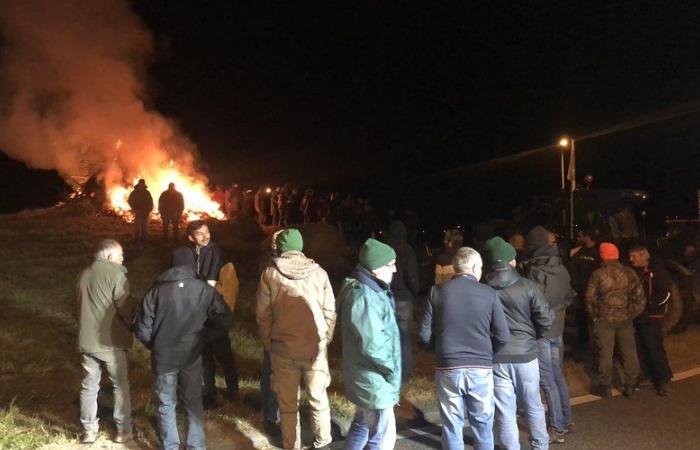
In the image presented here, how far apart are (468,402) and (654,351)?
3464mm

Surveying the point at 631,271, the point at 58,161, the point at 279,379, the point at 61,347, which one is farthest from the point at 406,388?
the point at 58,161

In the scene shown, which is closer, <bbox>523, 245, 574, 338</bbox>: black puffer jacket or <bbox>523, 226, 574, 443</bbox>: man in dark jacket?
<bbox>523, 226, 574, 443</bbox>: man in dark jacket

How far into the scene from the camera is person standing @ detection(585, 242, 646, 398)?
21.9 feet

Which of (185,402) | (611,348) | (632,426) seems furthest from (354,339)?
(611,348)

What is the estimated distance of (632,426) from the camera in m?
5.80

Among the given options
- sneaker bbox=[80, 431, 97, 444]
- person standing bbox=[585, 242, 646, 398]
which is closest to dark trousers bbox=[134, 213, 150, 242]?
sneaker bbox=[80, 431, 97, 444]

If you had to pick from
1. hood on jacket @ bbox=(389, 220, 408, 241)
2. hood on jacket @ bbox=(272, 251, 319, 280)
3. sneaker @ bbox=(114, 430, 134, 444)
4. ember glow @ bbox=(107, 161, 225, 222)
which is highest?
ember glow @ bbox=(107, 161, 225, 222)

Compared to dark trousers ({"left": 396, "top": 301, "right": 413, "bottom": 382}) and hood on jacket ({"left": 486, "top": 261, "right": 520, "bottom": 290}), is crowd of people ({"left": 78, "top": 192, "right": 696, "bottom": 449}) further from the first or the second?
dark trousers ({"left": 396, "top": 301, "right": 413, "bottom": 382})

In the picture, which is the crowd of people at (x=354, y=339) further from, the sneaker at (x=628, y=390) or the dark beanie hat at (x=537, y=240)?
the sneaker at (x=628, y=390)

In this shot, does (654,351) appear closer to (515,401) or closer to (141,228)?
(515,401)

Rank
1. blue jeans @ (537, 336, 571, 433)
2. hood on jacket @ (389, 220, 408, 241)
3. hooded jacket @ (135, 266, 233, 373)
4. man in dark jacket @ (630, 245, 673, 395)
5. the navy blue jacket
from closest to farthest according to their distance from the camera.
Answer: the navy blue jacket, hooded jacket @ (135, 266, 233, 373), blue jeans @ (537, 336, 571, 433), man in dark jacket @ (630, 245, 673, 395), hood on jacket @ (389, 220, 408, 241)

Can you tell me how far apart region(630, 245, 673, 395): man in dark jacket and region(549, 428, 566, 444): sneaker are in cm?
201

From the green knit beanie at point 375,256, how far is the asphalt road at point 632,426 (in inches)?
72.8

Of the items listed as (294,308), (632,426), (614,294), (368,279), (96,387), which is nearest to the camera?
(368,279)
